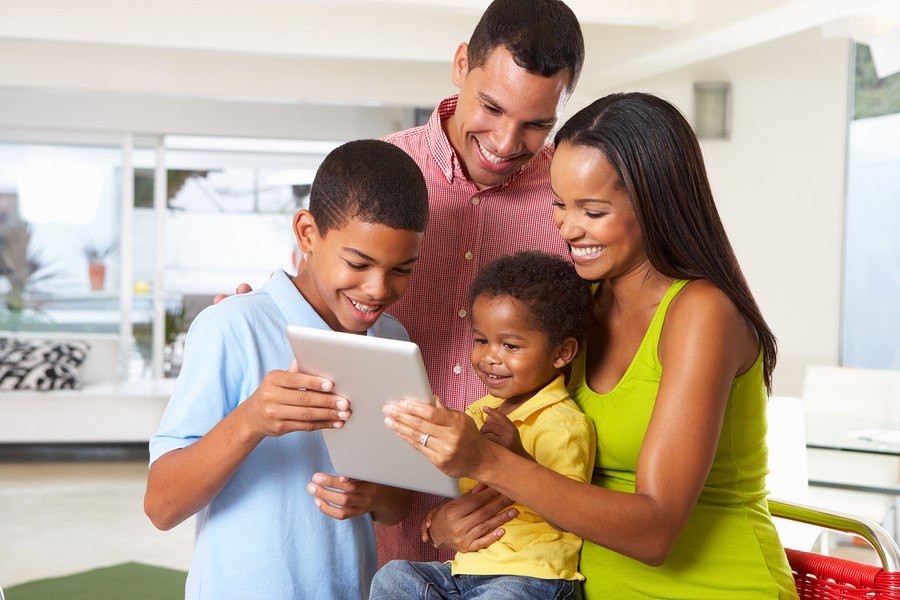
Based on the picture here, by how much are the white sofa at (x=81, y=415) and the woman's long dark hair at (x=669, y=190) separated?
6103 mm

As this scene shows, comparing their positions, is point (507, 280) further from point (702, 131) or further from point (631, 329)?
point (702, 131)

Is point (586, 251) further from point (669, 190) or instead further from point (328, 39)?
point (328, 39)

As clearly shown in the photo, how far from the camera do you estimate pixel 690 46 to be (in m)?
6.02

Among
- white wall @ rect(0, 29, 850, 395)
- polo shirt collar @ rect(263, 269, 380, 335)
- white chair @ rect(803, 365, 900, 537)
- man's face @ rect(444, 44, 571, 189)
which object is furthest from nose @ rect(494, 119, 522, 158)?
white wall @ rect(0, 29, 850, 395)

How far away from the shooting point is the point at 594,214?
158 cm

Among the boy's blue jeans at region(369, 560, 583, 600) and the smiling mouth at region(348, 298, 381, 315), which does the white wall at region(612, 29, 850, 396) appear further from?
the smiling mouth at region(348, 298, 381, 315)

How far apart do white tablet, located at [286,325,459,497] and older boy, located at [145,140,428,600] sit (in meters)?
0.04

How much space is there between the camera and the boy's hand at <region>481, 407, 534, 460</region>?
59.7 inches

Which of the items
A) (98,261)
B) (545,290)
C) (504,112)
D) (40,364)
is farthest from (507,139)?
(98,261)

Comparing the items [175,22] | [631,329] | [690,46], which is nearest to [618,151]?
[631,329]

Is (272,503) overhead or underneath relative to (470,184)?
underneath

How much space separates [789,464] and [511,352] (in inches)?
67.6

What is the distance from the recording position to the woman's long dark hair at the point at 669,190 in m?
1.55

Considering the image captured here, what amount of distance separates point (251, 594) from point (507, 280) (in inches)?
27.1
